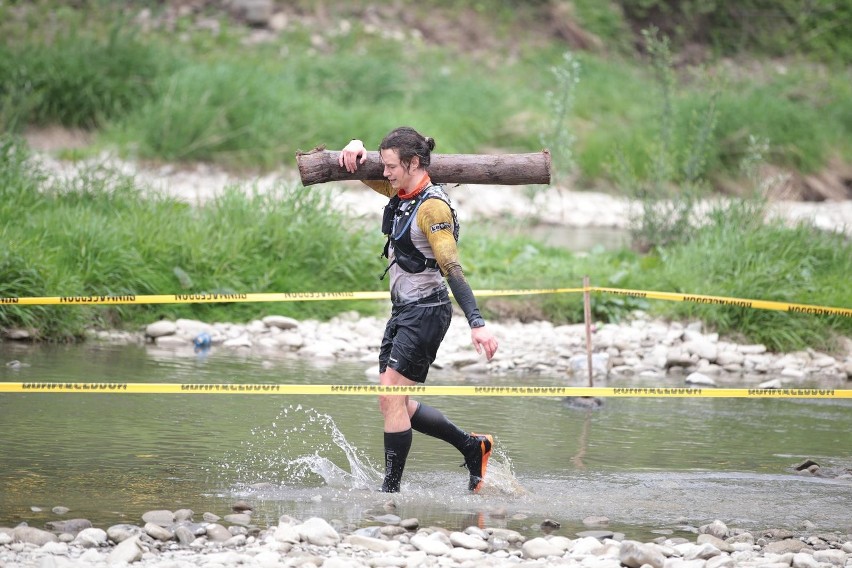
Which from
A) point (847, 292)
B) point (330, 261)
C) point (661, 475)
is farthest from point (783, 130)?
point (661, 475)

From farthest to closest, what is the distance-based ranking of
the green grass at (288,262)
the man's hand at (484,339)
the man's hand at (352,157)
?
the green grass at (288,262) → the man's hand at (352,157) → the man's hand at (484,339)

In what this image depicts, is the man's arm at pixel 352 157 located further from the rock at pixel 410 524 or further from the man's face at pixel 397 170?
the rock at pixel 410 524

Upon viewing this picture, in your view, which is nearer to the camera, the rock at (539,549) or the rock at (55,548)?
the rock at (55,548)

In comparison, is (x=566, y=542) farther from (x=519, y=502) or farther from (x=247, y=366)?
(x=247, y=366)

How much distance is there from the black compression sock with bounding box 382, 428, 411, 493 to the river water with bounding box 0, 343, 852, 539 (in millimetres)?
118

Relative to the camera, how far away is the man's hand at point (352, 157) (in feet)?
20.6

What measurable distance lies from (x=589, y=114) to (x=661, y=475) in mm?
16731

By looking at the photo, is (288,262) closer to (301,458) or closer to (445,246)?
(301,458)

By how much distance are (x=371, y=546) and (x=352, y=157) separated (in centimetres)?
208

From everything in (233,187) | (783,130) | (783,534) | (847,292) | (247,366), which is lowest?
(783,534)

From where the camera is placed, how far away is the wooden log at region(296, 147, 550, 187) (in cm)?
640

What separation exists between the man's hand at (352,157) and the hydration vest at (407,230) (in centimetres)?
28

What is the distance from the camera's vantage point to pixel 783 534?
5863mm

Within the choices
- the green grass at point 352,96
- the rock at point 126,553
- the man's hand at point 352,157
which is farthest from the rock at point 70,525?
the green grass at point 352,96
